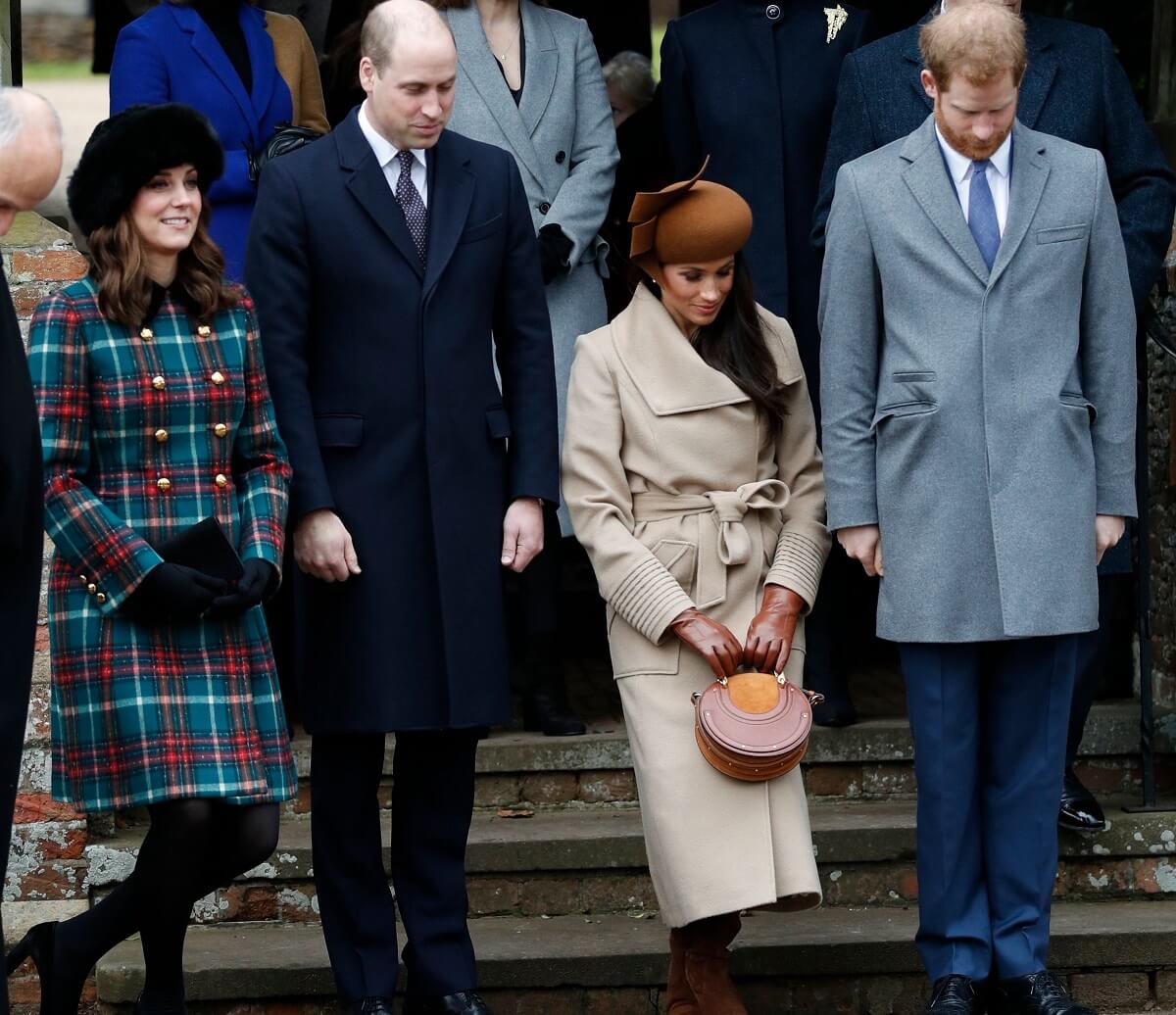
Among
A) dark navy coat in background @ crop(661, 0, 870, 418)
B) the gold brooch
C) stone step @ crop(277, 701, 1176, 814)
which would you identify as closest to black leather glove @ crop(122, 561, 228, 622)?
stone step @ crop(277, 701, 1176, 814)

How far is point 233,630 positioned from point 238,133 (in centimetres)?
168

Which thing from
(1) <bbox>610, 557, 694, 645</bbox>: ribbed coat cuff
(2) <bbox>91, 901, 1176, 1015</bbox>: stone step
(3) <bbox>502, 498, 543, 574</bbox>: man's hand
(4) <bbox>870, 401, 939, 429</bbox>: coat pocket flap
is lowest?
(2) <bbox>91, 901, 1176, 1015</bbox>: stone step

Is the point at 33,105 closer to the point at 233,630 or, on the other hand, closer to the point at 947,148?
the point at 233,630

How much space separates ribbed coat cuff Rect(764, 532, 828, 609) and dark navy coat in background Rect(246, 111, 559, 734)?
0.54 metres

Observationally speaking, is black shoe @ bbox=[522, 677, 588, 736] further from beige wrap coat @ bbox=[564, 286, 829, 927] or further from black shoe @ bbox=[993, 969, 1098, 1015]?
black shoe @ bbox=[993, 969, 1098, 1015]

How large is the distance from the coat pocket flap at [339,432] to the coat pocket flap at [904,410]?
1.06m

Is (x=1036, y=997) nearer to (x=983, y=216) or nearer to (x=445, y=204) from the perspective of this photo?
(x=983, y=216)

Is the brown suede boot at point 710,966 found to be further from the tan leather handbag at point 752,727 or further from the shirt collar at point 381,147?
the shirt collar at point 381,147

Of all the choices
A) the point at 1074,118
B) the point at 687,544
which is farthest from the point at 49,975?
the point at 1074,118

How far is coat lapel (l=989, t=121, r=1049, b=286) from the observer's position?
13.9ft

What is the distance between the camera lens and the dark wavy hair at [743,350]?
4.43m

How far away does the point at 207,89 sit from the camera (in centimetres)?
520

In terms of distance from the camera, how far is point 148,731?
3.93 meters

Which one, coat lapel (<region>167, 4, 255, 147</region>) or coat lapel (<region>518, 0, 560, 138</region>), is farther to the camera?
coat lapel (<region>518, 0, 560, 138</region>)
